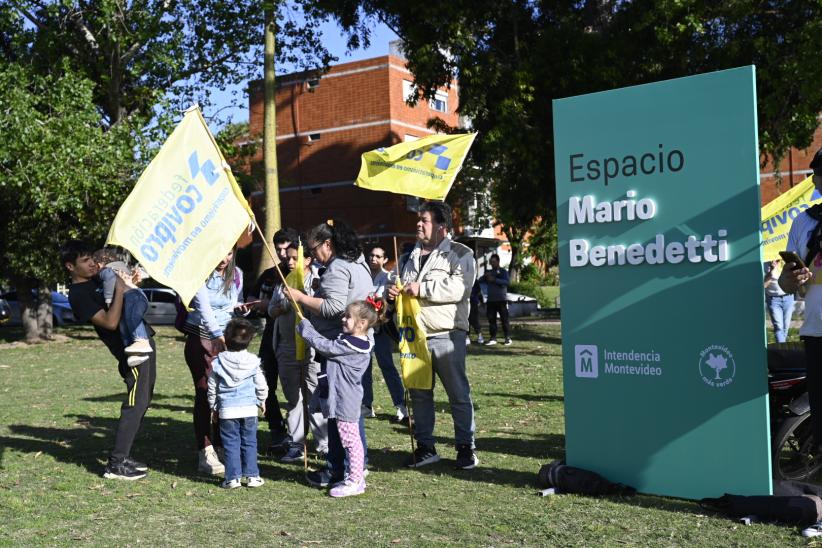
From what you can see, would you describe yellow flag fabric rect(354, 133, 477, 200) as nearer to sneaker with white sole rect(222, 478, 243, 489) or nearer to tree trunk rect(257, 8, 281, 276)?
sneaker with white sole rect(222, 478, 243, 489)

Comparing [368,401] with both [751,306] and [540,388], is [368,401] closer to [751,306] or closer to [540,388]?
[540,388]

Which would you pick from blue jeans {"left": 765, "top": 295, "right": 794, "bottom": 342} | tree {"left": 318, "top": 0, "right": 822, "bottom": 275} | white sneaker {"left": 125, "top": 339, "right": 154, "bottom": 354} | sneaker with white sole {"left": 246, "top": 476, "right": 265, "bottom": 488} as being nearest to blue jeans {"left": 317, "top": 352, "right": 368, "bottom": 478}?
sneaker with white sole {"left": 246, "top": 476, "right": 265, "bottom": 488}

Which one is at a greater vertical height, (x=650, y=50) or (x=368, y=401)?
(x=650, y=50)

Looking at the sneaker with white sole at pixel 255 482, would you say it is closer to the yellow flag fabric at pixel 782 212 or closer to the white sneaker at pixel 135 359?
the white sneaker at pixel 135 359

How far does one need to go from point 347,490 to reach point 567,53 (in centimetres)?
1341

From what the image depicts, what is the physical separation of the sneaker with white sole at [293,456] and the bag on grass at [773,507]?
346cm

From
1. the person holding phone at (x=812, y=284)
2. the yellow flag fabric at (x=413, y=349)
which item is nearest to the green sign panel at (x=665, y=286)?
the person holding phone at (x=812, y=284)

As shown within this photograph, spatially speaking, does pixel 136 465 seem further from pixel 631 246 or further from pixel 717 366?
pixel 717 366

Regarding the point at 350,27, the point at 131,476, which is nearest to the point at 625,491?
the point at 131,476

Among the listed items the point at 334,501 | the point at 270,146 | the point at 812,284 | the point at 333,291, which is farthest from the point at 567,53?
the point at 334,501

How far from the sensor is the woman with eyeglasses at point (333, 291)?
6359 millimetres

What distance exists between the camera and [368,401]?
363 inches

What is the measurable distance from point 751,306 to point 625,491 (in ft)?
5.00

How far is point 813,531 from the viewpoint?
4758 mm
